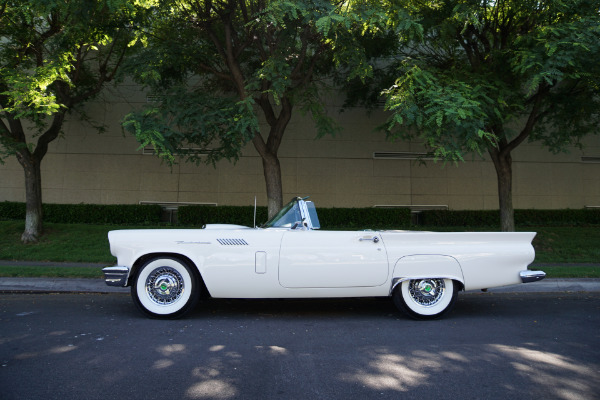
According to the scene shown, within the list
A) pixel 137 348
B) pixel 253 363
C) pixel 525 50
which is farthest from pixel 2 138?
pixel 525 50

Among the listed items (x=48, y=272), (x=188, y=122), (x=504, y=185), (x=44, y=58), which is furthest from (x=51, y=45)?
(x=504, y=185)

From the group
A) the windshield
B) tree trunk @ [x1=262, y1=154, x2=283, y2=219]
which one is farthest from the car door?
tree trunk @ [x1=262, y1=154, x2=283, y2=219]

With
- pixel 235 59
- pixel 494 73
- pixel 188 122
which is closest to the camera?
pixel 188 122

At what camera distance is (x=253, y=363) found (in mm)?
3926

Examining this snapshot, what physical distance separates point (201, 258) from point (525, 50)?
7646 millimetres

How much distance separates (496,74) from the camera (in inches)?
408

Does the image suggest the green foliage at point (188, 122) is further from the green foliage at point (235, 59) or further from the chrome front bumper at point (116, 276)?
the chrome front bumper at point (116, 276)

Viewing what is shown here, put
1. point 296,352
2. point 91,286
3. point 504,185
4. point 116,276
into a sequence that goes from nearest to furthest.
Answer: point 296,352, point 116,276, point 91,286, point 504,185

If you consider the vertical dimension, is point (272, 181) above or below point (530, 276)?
above

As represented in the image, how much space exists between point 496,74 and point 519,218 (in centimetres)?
751

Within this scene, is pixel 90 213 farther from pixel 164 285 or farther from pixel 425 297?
pixel 425 297

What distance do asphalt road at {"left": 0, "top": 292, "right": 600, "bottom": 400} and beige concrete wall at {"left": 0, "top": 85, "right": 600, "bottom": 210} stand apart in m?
10.4

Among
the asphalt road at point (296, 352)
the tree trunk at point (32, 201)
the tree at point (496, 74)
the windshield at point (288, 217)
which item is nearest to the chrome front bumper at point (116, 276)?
the asphalt road at point (296, 352)

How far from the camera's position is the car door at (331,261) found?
18.0 ft
